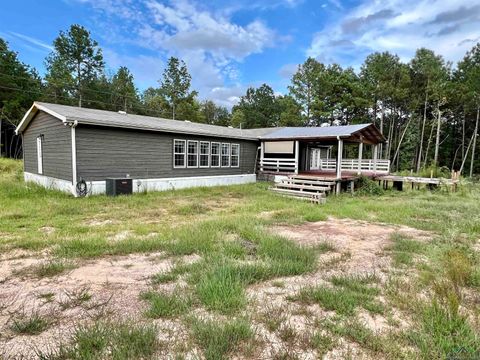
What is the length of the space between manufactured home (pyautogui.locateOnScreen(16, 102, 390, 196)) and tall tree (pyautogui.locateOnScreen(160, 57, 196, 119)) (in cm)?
2297

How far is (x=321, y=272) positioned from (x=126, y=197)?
8268 mm

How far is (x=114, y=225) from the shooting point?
22.2ft

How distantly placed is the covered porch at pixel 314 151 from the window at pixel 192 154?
4.68 meters

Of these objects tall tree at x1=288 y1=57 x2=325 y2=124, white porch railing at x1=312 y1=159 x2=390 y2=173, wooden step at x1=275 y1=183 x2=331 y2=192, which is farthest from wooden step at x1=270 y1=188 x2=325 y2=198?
tall tree at x1=288 y1=57 x2=325 y2=124

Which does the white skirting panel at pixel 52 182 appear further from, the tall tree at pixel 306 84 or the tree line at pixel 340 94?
the tall tree at pixel 306 84

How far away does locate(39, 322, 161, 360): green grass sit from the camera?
7.43ft

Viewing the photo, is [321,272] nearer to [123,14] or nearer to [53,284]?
[53,284]

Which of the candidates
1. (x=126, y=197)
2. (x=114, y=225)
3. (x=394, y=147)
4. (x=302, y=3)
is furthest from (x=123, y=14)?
(x=394, y=147)

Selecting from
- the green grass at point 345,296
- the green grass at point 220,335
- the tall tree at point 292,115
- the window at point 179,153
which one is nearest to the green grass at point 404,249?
the green grass at point 345,296

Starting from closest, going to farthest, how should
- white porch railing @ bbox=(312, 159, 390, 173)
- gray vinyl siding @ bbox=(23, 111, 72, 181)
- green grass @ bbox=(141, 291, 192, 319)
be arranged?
green grass @ bbox=(141, 291, 192, 319) < gray vinyl siding @ bbox=(23, 111, 72, 181) < white porch railing @ bbox=(312, 159, 390, 173)

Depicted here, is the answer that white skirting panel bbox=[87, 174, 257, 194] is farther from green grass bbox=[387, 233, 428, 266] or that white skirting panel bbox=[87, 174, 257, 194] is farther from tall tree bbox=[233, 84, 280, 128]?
tall tree bbox=[233, 84, 280, 128]

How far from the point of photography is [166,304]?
121 inches

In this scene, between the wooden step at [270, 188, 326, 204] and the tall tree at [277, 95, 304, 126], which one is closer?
the wooden step at [270, 188, 326, 204]

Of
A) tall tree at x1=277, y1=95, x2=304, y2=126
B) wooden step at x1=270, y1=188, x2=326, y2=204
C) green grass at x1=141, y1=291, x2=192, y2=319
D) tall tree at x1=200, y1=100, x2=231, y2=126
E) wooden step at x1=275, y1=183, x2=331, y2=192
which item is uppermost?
tall tree at x1=200, y1=100, x2=231, y2=126
